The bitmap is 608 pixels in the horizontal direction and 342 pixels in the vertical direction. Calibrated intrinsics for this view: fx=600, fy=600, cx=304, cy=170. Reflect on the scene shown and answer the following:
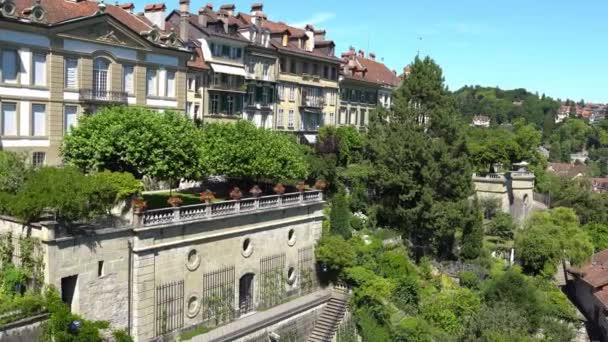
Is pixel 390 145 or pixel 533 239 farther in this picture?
pixel 533 239

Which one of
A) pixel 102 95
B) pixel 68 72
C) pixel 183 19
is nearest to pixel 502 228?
pixel 183 19

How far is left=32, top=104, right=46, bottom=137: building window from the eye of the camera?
31953mm

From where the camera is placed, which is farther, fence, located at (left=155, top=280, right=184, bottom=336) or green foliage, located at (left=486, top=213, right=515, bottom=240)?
green foliage, located at (left=486, top=213, right=515, bottom=240)

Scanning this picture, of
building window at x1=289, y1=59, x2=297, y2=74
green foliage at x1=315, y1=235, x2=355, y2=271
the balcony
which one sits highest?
building window at x1=289, y1=59, x2=297, y2=74

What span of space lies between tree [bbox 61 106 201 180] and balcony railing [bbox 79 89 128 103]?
5879mm

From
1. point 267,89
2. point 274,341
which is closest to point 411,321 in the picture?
point 274,341

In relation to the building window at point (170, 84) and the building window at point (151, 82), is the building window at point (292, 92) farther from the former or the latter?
the building window at point (151, 82)

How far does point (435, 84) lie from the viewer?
42562 mm

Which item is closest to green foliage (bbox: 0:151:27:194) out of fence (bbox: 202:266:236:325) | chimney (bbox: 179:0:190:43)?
fence (bbox: 202:266:236:325)

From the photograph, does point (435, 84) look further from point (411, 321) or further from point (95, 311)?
point (95, 311)

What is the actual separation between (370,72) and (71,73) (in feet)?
134

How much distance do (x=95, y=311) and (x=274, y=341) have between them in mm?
8741

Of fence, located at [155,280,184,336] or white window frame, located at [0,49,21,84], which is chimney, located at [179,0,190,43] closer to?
white window frame, located at [0,49,21,84]

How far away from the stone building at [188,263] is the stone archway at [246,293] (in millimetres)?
48
